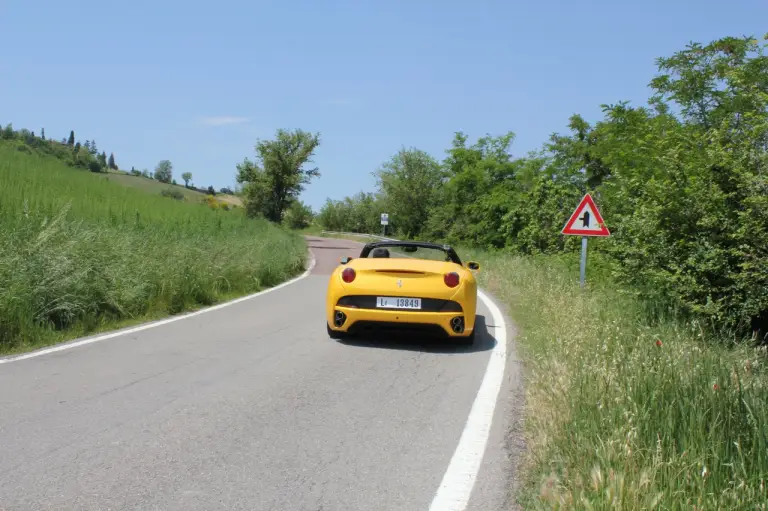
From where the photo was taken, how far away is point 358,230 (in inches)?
3880

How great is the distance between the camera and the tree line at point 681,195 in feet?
24.8

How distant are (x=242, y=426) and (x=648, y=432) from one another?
A: 8.49 feet

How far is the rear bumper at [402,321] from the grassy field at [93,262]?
11.2 ft

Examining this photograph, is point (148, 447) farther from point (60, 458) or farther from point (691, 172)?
point (691, 172)

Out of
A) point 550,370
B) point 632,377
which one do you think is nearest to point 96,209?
point 550,370

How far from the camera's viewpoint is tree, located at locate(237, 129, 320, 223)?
218ft

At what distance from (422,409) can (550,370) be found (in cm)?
108

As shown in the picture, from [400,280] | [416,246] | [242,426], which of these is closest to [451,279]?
[400,280]

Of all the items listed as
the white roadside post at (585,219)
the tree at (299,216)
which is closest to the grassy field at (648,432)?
the white roadside post at (585,219)

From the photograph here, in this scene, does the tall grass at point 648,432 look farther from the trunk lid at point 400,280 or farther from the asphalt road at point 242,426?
the trunk lid at point 400,280

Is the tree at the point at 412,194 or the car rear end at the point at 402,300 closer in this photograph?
the car rear end at the point at 402,300

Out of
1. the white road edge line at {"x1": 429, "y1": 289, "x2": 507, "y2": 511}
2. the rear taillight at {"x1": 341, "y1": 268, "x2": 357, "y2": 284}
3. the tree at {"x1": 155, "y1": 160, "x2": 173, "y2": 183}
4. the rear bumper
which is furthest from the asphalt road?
the tree at {"x1": 155, "y1": 160, "x2": 173, "y2": 183}

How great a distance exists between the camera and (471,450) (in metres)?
4.18

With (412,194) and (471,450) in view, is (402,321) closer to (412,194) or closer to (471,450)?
(471,450)
